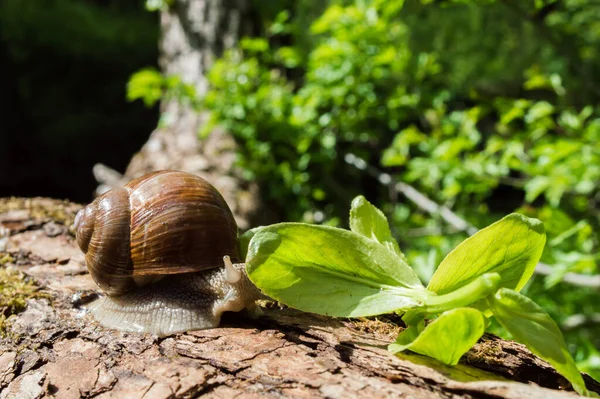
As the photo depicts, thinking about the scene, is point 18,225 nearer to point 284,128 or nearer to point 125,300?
point 125,300

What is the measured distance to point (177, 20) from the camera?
4.63 meters

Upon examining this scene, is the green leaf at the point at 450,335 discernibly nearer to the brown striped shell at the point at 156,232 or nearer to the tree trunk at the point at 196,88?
the brown striped shell at the point at 156,232

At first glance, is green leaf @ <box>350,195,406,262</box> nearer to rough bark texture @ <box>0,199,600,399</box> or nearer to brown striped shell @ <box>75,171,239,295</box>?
rough bark texture @ <box>0,199,600,399</box>

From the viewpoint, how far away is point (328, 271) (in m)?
1.24

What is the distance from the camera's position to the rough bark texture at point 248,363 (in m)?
1.11

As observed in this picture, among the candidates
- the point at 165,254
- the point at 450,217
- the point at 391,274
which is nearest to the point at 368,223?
the point at 391,274

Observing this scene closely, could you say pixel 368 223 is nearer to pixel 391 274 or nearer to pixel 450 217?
pixel 391 274

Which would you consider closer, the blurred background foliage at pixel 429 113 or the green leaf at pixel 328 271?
the green leaf at pixel 328 271

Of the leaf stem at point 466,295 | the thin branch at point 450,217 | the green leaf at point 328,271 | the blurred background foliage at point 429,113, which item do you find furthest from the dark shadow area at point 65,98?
the leaf stem at point 466,295

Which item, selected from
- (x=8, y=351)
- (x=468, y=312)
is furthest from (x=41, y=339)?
(x=468, y=312)

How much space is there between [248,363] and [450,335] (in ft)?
1.52

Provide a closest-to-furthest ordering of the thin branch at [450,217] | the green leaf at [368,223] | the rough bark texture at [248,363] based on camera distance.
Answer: the rough bark texture at [248,363] → the green leaf at [368,223] → the thin branch at [450,217]

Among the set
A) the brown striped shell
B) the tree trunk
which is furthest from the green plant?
the tree trunk

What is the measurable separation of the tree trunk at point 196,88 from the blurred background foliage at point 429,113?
0.66 feet
